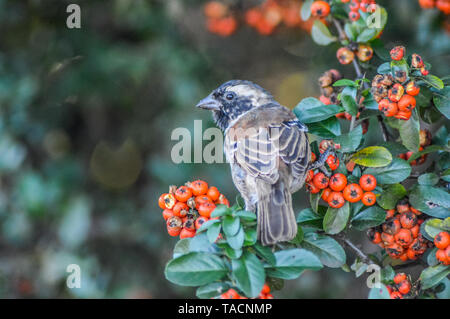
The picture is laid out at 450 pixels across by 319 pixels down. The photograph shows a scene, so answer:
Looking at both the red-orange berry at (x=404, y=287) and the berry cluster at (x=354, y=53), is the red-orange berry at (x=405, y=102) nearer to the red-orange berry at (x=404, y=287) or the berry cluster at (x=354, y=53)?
the berry cluster at (x=354, y=53)

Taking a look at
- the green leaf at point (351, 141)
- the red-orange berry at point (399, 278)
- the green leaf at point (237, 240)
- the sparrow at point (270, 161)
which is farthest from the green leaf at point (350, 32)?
the green leaf at point (237, 240)

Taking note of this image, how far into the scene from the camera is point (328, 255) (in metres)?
2.14

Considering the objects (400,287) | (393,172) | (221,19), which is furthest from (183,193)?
(221,19)

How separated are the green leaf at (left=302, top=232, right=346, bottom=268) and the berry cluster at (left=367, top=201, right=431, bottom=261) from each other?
1.00 ft

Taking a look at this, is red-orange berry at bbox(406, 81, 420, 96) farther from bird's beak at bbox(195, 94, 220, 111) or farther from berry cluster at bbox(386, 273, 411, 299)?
bird's beak at bbox(195, 94, 220, 111)

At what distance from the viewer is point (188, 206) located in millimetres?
2205

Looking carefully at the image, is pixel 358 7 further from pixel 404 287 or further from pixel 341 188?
pixel 404 287

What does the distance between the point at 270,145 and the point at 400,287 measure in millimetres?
998

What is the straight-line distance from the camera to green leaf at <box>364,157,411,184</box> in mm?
2225

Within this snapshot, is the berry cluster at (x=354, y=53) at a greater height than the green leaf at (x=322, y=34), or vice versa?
the green leaf at (x=322, y=34)

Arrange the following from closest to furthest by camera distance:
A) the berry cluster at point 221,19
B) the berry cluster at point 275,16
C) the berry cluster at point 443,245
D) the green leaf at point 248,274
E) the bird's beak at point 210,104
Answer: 1. the green leaf at point 248,274
2. the berry cluster at point 443,245
3. the bird's beak at point 210,104
4. the berry cluster at point 275,16
5. the berry cluster at point 221,19

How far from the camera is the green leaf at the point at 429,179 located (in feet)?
7.47

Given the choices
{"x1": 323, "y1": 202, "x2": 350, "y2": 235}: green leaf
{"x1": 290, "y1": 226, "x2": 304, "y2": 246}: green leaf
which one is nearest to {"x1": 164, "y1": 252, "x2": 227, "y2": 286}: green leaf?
{"x1": 290, "y1": 226, "x2": 304, "y2": 246}: green leaf

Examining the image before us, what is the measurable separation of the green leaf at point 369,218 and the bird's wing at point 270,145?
35 cm
